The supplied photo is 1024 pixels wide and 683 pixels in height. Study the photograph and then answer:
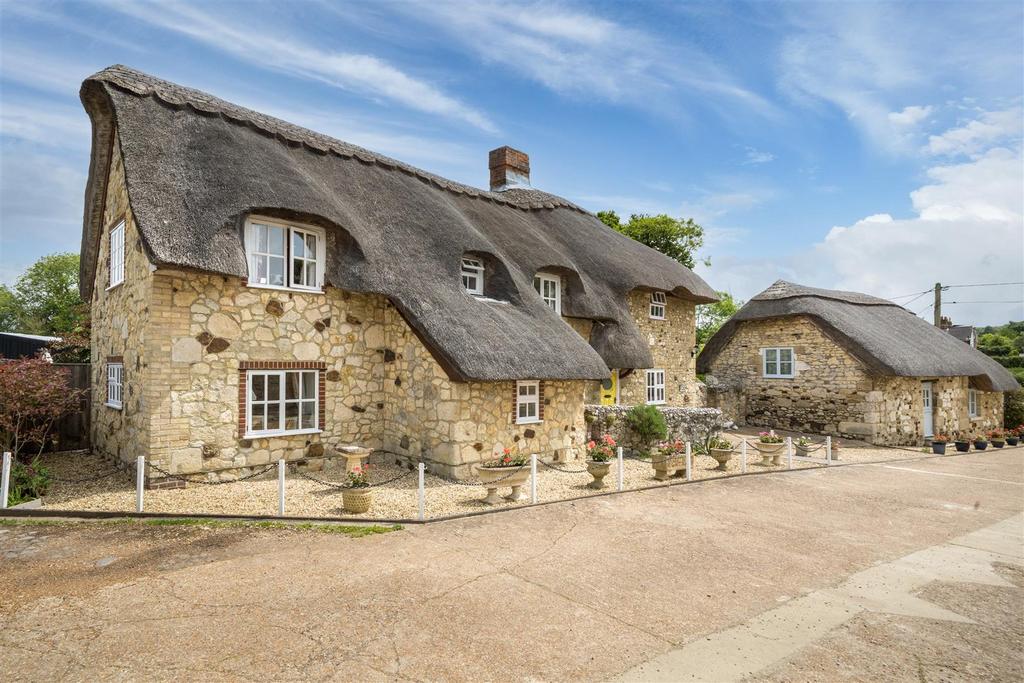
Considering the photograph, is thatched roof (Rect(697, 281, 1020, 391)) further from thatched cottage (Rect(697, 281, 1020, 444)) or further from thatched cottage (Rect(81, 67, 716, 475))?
thatched cottage (Rect(81, 67, 716, 475))

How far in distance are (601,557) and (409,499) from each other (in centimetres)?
341

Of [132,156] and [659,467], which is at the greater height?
[132,156]

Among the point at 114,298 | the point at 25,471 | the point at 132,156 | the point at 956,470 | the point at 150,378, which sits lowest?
the point at 956,470

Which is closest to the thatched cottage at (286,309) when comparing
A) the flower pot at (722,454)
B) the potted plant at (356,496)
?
the potted plant at (356,496)

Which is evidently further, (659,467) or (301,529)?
(659,467)

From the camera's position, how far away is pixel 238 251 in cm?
906

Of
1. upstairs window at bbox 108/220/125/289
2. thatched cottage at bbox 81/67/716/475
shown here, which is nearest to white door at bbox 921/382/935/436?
thatched cottage at bbox 81/67/716/475

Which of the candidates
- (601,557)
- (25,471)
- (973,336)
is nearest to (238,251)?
(25,471)

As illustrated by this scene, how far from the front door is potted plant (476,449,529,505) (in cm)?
775

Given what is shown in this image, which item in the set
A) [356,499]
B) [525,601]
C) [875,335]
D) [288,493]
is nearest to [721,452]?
[356,499]

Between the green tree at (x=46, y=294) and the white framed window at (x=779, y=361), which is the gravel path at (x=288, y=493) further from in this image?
the green tree at (x=46, y=294)

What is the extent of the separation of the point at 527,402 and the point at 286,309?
484 centimetres

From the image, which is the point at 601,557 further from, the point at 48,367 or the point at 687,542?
the point at 48,367

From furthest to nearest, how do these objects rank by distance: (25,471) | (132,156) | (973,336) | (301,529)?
(973,336) → (132,156) → (25,471) → (301,529)
